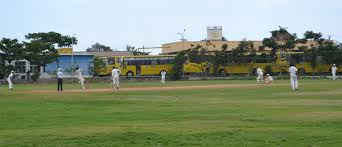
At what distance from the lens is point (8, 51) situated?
78000 millimetres

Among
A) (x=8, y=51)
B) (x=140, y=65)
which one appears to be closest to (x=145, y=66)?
(x=140, y=65)

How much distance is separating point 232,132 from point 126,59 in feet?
233

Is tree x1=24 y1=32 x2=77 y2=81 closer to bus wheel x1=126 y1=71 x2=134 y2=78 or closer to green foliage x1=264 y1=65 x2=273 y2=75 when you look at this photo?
bus wheel x1=126 y1=71 x2=134 y2=78

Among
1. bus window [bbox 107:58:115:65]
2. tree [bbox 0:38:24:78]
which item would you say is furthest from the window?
bus window [bbox 107:58:115:65]

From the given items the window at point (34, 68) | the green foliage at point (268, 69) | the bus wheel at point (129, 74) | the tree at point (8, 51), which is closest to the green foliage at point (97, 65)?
the bus wheel at point (129, 74)

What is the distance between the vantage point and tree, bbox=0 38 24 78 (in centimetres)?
7762

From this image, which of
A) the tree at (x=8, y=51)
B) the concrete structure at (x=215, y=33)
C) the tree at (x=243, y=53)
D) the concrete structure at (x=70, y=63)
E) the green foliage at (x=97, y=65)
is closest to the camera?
the tree at (x=8, y=51)

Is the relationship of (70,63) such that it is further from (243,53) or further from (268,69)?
(268,69)

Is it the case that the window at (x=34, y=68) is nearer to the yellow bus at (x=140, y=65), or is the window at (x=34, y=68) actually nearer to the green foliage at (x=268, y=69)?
the yellow bus at (x=140, y=65)

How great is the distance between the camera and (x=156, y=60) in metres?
83.4

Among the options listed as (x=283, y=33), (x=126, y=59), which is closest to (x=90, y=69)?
(x=126, y=59)

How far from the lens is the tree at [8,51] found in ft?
255

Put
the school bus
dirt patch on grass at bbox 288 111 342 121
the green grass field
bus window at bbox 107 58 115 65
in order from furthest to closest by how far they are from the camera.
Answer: bus window at bbox 107 58 115 65, the school bus, dirt patch on grass at bbox 288 111 342 121, the green grass field

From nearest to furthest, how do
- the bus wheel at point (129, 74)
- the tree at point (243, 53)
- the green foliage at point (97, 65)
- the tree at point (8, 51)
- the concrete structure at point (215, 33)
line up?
1. the tree at point (8, 51)
2. the tree at point (243, 53)
3. the green foliage at point (97, 65)
4. the bus wheel at point (129, 74)
5. the concrete structure at point (215, 33)
